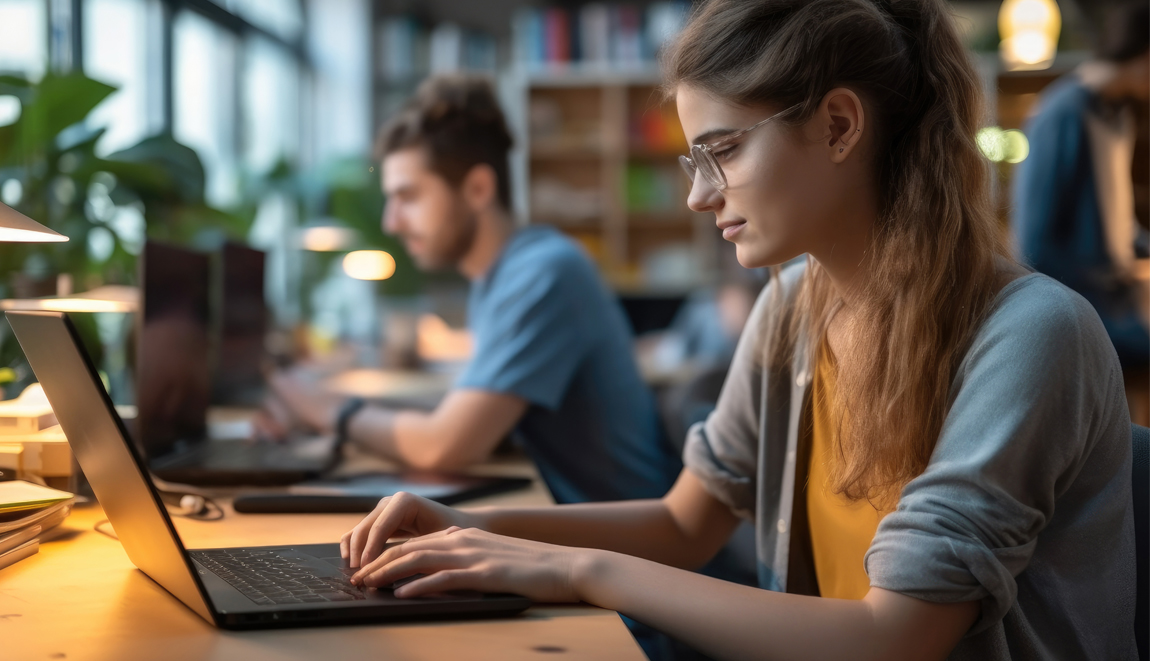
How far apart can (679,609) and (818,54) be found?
0.54 m

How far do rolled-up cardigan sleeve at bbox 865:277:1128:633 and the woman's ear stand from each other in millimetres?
223

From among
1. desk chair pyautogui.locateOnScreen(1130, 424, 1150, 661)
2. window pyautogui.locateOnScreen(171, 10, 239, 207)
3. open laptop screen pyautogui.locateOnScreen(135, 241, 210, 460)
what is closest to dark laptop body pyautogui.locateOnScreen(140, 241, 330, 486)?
open laptop screen pyautogui.locateOnScreen(135, 241, 210, 460)

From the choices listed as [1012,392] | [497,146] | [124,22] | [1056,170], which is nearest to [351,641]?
[1012,392]

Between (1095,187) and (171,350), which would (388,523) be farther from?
(1095,187)

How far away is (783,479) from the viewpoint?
116 centimetres

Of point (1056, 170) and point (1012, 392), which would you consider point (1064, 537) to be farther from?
point (1056, 170)

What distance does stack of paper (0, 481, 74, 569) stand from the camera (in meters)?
0.94

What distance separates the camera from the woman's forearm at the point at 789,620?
76 centimetres

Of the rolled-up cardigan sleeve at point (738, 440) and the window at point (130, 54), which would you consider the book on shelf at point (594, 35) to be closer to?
the window at point (130, 54)

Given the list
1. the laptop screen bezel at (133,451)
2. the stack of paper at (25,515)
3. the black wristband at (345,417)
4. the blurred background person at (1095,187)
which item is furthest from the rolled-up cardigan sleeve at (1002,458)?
the blurred background person at (1095,187)

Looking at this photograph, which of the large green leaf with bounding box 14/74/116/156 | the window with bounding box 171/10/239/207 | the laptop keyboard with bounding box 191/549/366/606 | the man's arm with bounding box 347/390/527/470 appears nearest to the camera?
the laptop keyboard with bounding box 191/549/366/606

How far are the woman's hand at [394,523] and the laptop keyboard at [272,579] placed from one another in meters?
0.05

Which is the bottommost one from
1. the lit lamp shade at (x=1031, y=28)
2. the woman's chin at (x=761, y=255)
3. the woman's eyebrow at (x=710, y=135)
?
the woman's chin at (x=761, y=255)

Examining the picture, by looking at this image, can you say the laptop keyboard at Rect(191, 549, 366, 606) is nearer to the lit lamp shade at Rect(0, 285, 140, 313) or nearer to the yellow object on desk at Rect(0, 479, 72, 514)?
the yellow object on desk at Rect(0, 479, 72, 514)
